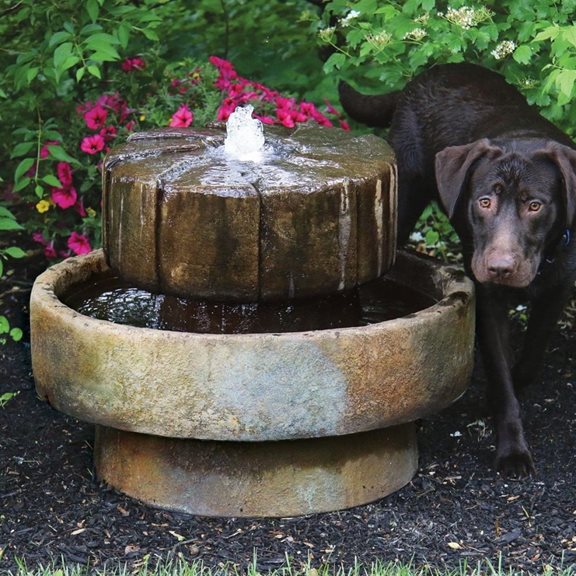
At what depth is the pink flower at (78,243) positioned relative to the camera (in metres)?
6.09

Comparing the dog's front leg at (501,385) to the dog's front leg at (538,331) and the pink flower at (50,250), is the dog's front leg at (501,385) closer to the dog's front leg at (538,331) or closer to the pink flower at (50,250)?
the dog's front leg at (538,331)

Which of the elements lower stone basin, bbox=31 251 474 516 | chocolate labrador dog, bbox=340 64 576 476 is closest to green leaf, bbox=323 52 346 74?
chocolate labrador dog, bbox=340 64 576 476

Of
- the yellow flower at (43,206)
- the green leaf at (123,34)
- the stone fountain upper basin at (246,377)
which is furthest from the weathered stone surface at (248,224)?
the yellow flower at (43,206)

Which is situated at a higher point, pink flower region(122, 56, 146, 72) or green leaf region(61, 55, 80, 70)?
green leaf region(61, 55, 80, 70)

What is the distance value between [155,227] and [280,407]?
2.52ft

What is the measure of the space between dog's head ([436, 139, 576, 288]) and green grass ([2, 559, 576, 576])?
1.11 m

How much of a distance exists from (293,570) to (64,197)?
2.94 m

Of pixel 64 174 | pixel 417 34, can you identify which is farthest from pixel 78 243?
pixel 417 34

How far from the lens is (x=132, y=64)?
6406 millimetres

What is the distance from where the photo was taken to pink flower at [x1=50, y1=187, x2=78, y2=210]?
20.1 feet

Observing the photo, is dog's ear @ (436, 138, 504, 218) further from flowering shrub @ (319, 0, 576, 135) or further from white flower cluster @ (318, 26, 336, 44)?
white flower cluster @ (318, 26, 336, 44)

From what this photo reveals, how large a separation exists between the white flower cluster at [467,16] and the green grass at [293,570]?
2.34m

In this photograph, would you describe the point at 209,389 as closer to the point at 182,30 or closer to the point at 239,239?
the point at 239,239

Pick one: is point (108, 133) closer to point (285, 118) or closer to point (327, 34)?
point (285, 118)
